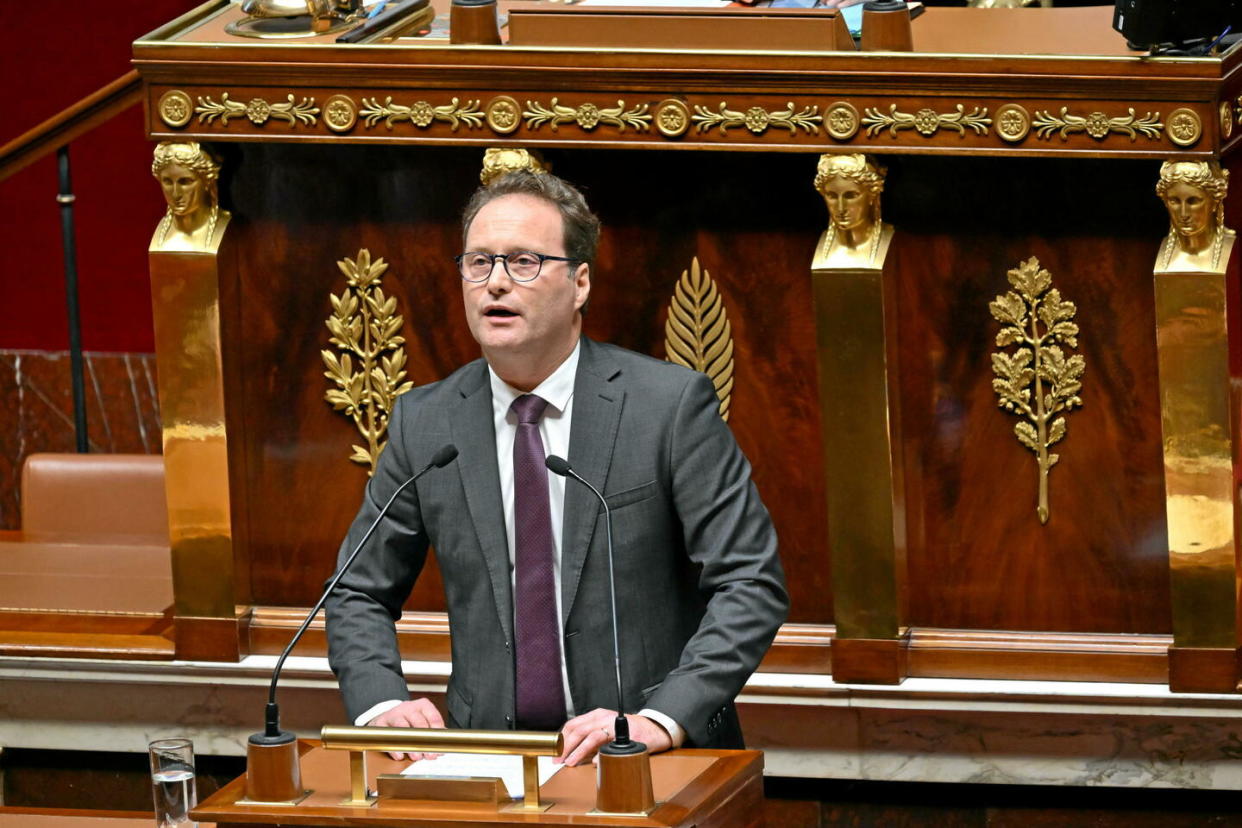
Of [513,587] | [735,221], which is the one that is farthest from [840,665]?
[513,587]

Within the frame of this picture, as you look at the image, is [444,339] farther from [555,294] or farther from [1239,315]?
[1239,315]

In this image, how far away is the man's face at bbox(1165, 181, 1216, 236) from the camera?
4.23 metres

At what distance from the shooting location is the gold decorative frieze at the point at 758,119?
439cm

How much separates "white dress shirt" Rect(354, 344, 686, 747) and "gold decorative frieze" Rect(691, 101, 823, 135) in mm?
925

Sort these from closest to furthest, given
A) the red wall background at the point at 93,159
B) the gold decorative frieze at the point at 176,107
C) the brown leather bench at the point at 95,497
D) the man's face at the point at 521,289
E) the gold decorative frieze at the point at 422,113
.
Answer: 1. the man's face at the point at 521,289
2. the gold decorative frieze at the point at 422,113
3. the gold decorative frieze at the point at 176,107
4. the brown leather bench at the point at 95,497
5. the red wall background at the point at 93,159

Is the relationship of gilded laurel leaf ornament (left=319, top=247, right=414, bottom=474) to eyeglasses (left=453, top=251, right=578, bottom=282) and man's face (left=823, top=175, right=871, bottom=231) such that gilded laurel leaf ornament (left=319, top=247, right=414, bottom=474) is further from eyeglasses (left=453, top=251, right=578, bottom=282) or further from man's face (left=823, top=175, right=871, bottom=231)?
eyeglasses (left=453, top=251, right=578, bottom=282)

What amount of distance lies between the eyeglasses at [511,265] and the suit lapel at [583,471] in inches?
7.4

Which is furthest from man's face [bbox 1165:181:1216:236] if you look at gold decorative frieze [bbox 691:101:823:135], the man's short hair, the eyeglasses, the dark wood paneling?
the eyeglasses

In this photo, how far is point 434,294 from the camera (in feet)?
15.5

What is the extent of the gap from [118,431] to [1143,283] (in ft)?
10.6

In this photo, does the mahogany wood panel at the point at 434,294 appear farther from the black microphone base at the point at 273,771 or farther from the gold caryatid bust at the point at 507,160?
the black microphone base at the point at 273,771

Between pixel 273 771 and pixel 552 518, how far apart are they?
0.67 meters

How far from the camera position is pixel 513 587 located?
3572mm

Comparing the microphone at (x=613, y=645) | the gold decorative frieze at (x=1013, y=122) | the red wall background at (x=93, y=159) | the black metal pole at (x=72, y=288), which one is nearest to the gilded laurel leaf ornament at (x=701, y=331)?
the gold decorative frieze at (x=1013, y=122)
